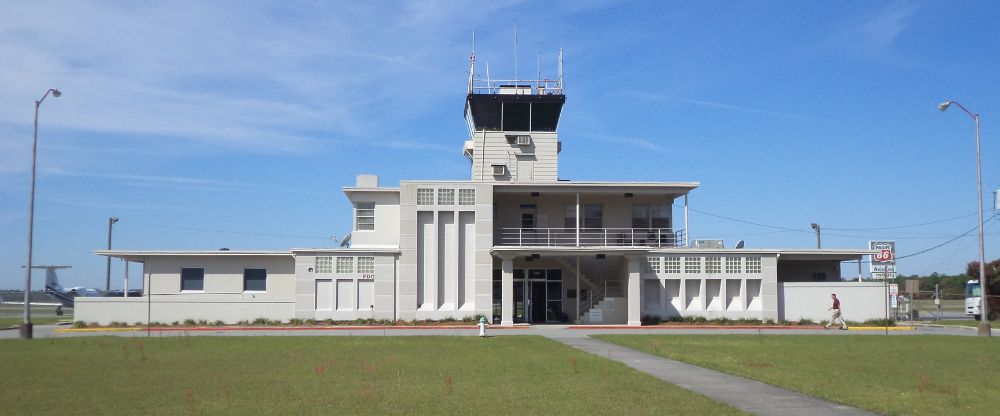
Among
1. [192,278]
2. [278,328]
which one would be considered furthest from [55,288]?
[278,328]

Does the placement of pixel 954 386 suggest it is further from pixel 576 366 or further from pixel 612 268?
pixel 612 268

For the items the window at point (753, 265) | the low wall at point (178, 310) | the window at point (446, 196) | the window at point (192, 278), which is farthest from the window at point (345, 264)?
the window at point (753, 265)

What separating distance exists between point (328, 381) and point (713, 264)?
98.5 feet

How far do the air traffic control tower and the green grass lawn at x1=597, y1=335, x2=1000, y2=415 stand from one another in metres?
16.8

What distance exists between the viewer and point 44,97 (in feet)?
115

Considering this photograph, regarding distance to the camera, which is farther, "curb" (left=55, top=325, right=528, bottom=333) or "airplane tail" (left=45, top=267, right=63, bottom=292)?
"airplane tail" (left=45, top=267, right=63, bottom=292)

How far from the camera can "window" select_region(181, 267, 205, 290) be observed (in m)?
46.2

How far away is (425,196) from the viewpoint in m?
43.2

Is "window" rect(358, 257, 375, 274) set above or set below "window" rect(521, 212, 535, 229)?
below

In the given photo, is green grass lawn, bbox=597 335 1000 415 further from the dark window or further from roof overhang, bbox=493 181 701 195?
the dark window

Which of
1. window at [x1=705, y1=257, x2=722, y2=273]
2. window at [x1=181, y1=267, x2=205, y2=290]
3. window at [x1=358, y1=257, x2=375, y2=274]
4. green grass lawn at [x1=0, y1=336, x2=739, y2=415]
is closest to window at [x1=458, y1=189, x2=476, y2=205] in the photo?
window at [x1=358, y1=257, x2=375, y2=274]

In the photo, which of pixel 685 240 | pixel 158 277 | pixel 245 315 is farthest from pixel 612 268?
pixel 158 277

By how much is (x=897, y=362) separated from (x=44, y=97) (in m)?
31.3

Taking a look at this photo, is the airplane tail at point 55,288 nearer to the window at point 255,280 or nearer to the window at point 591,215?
the window at point 255,280
